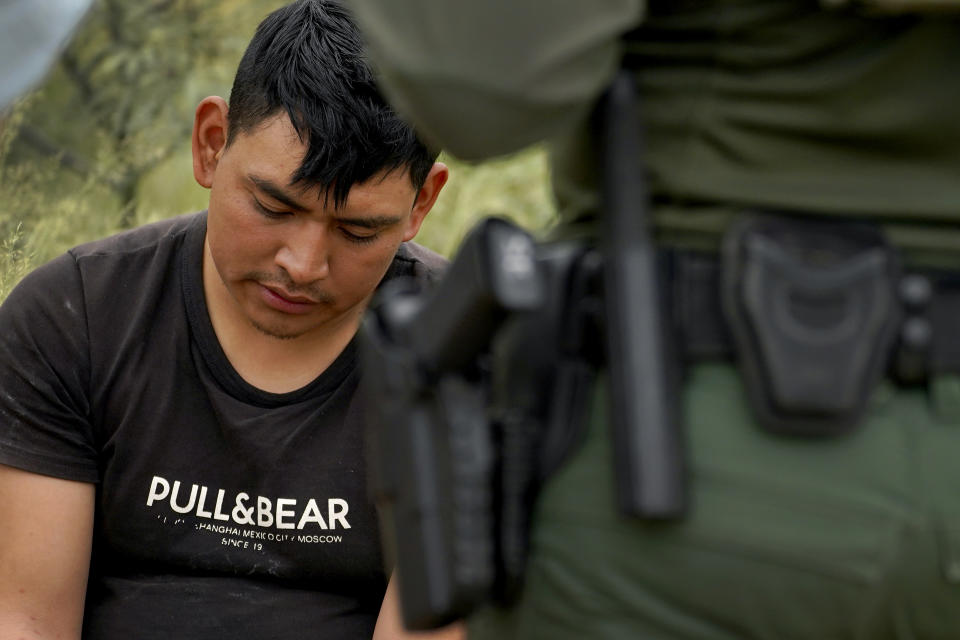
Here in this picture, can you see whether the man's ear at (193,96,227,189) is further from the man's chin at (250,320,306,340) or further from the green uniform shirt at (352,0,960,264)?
the green uniform shirt at (352,0,960,264)

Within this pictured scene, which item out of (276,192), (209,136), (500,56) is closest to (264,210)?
(276,192)

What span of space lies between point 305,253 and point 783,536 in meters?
1.19

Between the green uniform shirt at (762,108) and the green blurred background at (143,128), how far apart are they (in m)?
2.32

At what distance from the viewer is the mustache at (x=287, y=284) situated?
7.36ft

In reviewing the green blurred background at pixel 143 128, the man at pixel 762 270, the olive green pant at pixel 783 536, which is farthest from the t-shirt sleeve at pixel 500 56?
the green blurred background at pixel 143 128

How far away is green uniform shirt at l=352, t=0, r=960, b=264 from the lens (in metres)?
1.24

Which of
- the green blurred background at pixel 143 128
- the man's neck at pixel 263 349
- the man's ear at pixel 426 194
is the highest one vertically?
the man's ear at pixel 426 194

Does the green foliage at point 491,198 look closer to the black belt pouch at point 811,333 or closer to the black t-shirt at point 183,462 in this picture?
the black t-shirt at point 183,462

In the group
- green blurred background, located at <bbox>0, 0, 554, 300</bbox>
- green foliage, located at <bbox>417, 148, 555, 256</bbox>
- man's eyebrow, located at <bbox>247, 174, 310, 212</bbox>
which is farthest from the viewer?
green foliage, located at <bbox>417, 148, 555, 256</bbox>

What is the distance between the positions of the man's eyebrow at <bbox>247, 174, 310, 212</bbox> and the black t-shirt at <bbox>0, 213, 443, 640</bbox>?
0.30 metres

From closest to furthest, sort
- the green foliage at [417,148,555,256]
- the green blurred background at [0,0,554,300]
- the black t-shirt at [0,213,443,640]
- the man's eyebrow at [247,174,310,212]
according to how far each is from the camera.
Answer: the man's eyebrow at [247,174,310,212] < the black t-shirt at [0,213,443,640] < the green blurred background at [0,0,554,300] < the green foliage at [417,148,555,256]

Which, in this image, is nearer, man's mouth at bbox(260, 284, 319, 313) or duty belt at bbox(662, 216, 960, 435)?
duty belt at bbox(662, 216, 960, 435)

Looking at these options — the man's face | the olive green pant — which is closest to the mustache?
the man's face

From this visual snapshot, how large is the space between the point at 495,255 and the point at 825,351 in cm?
32
